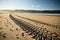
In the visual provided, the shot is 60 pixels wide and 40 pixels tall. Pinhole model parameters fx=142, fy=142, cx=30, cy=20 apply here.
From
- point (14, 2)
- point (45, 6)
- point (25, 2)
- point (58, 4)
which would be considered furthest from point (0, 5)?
point (58, 4)

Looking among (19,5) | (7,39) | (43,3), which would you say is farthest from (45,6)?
(7,39)

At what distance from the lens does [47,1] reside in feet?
16.6

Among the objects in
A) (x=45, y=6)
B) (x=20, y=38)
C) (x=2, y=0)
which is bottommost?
(x=20, y=38)

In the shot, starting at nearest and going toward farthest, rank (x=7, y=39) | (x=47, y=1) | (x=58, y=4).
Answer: (x=7, y=39) < (x=58, y=4) < (x=47, y=1)

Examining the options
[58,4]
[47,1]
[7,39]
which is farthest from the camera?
[47,1]

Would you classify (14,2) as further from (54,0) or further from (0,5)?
(54,0)

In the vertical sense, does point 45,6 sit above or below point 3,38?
above

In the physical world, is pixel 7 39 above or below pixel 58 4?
below

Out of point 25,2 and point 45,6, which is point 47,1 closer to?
point 45,6

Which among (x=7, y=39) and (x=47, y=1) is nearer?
(x=7, y=39)

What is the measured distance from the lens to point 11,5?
4953 mm

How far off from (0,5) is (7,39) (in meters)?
1.24

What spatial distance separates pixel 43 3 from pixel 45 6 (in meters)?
0.13

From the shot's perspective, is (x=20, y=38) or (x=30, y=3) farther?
(x=30, y=3)
